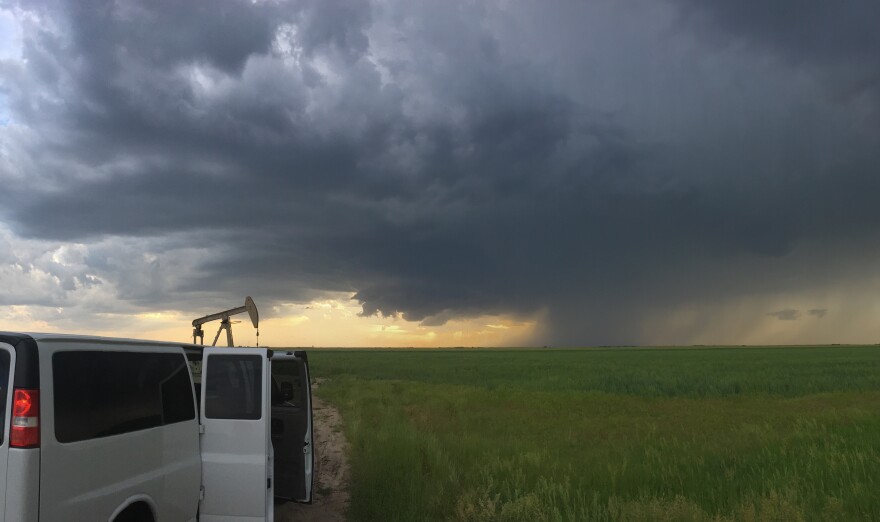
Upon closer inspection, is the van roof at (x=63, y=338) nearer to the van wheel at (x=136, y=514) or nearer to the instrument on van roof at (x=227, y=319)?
the van wheel at (x=136, y=514)

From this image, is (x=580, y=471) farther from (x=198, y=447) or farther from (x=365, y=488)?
(x=198, y=447)

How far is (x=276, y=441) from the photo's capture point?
28.1ft

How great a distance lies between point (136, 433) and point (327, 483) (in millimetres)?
7003

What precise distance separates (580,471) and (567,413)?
10.2 meters

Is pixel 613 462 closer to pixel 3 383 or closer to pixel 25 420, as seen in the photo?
pixel 25 420

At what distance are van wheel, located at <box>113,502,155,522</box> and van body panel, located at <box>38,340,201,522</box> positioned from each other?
→ 0.27 feet

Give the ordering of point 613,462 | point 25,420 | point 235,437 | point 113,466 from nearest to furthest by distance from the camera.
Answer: point 25,420, point 113,466, point 235,437, point 613,462

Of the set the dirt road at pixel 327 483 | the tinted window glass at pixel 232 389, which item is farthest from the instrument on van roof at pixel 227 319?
the tinted window glass at pixel 232 389

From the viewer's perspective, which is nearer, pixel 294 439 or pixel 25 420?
pixel 25 420

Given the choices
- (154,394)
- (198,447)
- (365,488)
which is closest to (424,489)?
(365,488)

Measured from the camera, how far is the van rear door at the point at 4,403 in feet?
12.8

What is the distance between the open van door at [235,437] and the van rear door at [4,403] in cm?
245

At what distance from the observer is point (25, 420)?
13.1 feet

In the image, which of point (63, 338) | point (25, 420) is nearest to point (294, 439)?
point (63, 338)
